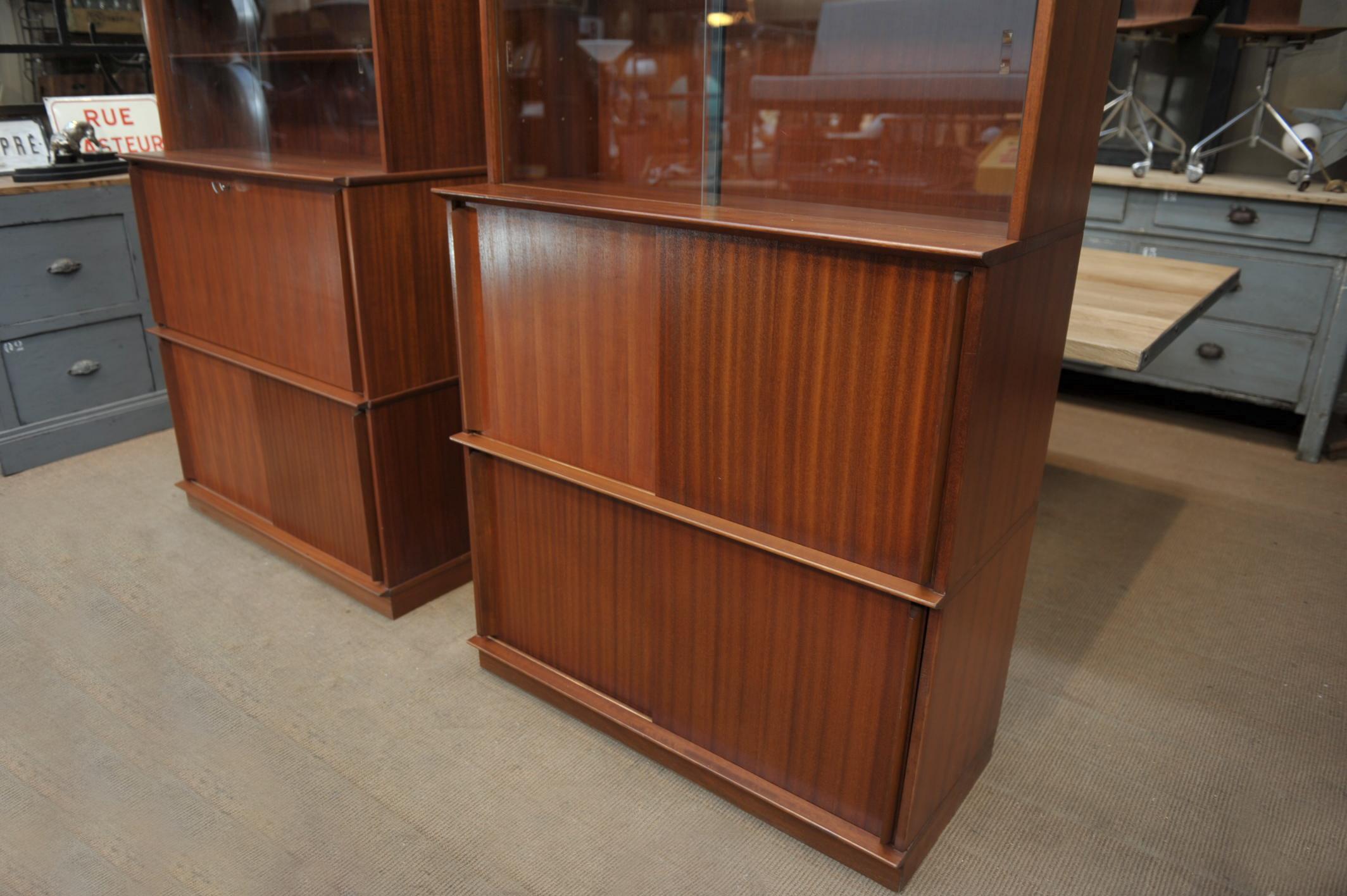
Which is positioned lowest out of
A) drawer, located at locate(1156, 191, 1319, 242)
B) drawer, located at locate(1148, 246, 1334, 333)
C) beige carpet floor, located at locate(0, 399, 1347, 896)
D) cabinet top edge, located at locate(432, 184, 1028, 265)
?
beige carpet floor, located at locate(0, 399, 1347, 896)

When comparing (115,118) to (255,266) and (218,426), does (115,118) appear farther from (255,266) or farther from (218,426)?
(255,266)

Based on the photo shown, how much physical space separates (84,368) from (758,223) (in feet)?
8.76

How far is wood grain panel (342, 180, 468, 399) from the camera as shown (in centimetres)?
199

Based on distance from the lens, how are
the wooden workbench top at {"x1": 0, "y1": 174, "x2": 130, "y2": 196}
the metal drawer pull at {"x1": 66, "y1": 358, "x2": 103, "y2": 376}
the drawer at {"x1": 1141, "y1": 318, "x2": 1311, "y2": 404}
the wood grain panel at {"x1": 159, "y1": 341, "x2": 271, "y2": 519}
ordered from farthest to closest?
the drawer at {"x1": 1141, "y1": 318, "x2": 1311, "y2": 404} < the metal drawer pull at {"x1": 66, "y1": 358, "x2": 103, "y2": 376} < the wooden workbench top at {"x1": 0, "y1": 174, "x2": 130, "y2": 196} < the wood grain panel at {"x1": 159, "y1": 341, "x2": 271, "y2": 519}

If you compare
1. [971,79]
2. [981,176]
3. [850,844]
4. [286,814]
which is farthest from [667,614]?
[971,79]

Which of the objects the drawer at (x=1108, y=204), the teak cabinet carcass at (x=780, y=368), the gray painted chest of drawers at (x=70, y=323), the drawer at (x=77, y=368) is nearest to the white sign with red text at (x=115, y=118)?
the gray painted chest of drawers at (x=70, y=323)

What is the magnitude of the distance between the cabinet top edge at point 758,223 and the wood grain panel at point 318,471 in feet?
2.42

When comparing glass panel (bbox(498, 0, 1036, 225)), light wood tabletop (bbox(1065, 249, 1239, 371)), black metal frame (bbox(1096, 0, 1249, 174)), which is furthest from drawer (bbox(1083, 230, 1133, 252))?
glass panel (bbox(498, 0, 1036, 225))

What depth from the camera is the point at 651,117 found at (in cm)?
Result: 188

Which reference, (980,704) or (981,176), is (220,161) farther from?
(980,704)

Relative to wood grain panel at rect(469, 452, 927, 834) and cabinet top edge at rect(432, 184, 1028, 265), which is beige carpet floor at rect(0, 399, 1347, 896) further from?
cabinet top edge at rect(432, 184, 1028, 265)

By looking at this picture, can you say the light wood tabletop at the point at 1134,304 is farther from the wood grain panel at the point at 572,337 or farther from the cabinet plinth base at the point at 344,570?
the cabinet plinth base at the point at 344,570

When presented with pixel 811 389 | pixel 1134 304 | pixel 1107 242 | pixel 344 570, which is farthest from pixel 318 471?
pixel 1107 242

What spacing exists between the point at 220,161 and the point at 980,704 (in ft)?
6.89
